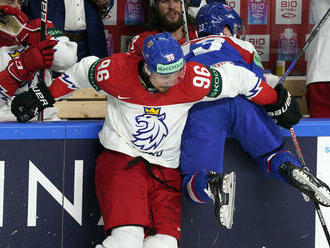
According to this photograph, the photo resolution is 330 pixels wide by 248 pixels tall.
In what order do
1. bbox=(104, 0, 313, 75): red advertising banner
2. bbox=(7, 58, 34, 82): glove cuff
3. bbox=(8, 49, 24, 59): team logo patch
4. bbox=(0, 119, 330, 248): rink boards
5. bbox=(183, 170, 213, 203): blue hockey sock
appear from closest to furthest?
bbox=(183, 170, 213, 203): blue hockey sock < bbox=(0, 119, 330, 248): rink boards < bbox=(7, 58, 34, 82): glove cuff < bbox=(8, 49, 24, 59): team logo patch < bbox=(104, 0, 313, 75): red advertising banner

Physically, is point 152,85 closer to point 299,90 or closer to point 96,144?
point 96,144

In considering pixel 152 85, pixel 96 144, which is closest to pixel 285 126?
pixel 152 85

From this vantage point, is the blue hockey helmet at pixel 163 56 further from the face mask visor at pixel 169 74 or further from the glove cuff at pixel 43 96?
the glove cuff at pixel 43 96

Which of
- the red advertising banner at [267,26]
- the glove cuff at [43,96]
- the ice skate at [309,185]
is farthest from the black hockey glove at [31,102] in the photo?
the red advertising banner at [267,26]

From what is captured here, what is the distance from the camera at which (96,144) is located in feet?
10.3

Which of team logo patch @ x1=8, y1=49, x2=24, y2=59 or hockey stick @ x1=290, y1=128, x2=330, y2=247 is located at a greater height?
team logo patch @ x1=8, y1=49, x2=24, y2=59

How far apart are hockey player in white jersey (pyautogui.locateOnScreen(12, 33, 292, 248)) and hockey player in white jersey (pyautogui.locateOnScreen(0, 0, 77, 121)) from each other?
0.25m

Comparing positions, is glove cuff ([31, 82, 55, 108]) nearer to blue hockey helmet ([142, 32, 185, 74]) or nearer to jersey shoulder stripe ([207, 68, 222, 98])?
blue hockey helmet ([142, 32, 185, 74])

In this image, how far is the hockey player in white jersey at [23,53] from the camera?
125 inches

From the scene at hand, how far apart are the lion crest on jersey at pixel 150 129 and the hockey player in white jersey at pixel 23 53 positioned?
61 cm

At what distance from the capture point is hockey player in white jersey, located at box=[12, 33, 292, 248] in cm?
280

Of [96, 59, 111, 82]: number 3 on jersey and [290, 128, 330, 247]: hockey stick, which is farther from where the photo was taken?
[290, 128, 330, 247]: hockey stick

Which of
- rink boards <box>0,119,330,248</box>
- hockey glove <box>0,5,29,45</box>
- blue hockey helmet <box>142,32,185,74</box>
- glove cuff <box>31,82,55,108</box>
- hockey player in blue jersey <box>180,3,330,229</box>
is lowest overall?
rink boards <box>0,119,330,248</box>

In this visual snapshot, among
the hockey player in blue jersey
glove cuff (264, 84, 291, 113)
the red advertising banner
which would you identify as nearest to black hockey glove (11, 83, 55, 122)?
the hockey player in blue jersey
